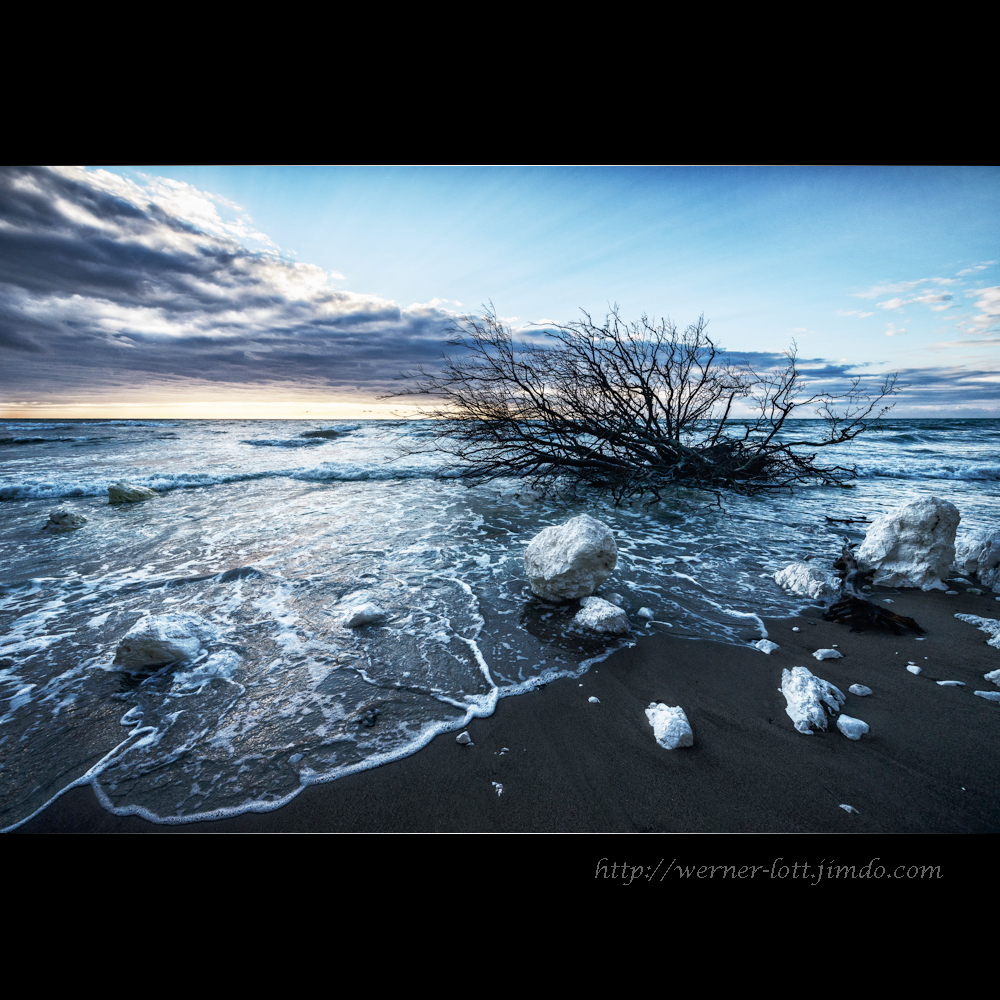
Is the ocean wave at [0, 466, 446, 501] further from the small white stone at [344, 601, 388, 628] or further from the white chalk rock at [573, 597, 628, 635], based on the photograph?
the white chalk rock at [573, 597, 628, 635]

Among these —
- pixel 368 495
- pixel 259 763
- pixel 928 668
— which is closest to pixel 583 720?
pixel 259 763

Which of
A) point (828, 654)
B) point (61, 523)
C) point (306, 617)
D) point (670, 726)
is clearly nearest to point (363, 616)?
point (306, 617)

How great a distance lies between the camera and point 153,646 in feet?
7.36

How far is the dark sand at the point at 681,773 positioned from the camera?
54.1 inches

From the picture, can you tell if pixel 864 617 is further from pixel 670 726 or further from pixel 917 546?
pixel 670 726

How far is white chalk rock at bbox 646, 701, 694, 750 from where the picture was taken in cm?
164

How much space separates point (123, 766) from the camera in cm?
163

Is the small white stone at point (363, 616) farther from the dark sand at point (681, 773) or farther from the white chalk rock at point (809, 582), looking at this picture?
the white chalk rock at point (809, 582)

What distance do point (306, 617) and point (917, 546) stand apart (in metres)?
5.15

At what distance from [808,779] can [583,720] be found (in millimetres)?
889

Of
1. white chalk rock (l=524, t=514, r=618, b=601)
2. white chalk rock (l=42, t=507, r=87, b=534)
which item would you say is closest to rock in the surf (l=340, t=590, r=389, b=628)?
white chalk rock (l=524, t=514, r=618, b=601)

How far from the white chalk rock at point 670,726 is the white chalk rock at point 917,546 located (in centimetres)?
285
